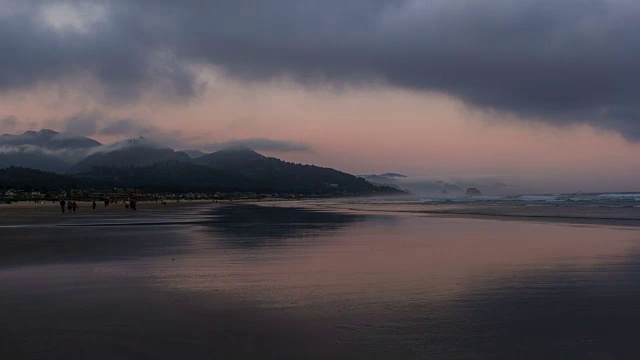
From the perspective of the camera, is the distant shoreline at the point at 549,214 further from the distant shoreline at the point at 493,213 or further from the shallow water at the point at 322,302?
the shallow water at the point at 322,302

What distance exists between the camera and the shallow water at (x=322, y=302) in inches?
305

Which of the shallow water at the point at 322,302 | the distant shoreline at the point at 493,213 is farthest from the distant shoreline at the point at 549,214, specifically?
the shallow water at the point at 322,302

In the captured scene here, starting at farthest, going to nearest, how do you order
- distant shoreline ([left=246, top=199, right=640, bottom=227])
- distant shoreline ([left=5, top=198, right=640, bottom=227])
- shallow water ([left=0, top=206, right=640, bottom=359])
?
distant shoreline ([left=5, top=198, right=640, bottom=227]) < distant shoreline ([left=246, top=199, right=640, bottom=227]) < shallow water ([left=0, top=206, right=640, bottom=359])

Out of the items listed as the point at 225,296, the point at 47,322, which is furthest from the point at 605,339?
the point at 47,322

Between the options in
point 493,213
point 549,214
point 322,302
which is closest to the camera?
point 322,302

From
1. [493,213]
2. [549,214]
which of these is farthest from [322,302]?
[493,213]

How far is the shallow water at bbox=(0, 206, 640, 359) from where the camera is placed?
25.4 ft

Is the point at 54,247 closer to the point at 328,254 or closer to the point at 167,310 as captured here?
the point at 328,254

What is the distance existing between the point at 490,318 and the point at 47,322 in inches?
281

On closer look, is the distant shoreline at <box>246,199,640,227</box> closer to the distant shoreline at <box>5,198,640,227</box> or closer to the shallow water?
the distant shoreline at <box>5,198,640,227</box>

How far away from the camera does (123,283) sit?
1294 cm

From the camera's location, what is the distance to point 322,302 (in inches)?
422

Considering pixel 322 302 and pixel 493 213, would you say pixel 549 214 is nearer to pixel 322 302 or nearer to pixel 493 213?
pixel 493 213

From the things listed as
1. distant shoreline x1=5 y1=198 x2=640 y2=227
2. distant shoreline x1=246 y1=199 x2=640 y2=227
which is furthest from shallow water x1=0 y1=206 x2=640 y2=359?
distant shoreline x1=5 y1=198 x2=640 y2=227
